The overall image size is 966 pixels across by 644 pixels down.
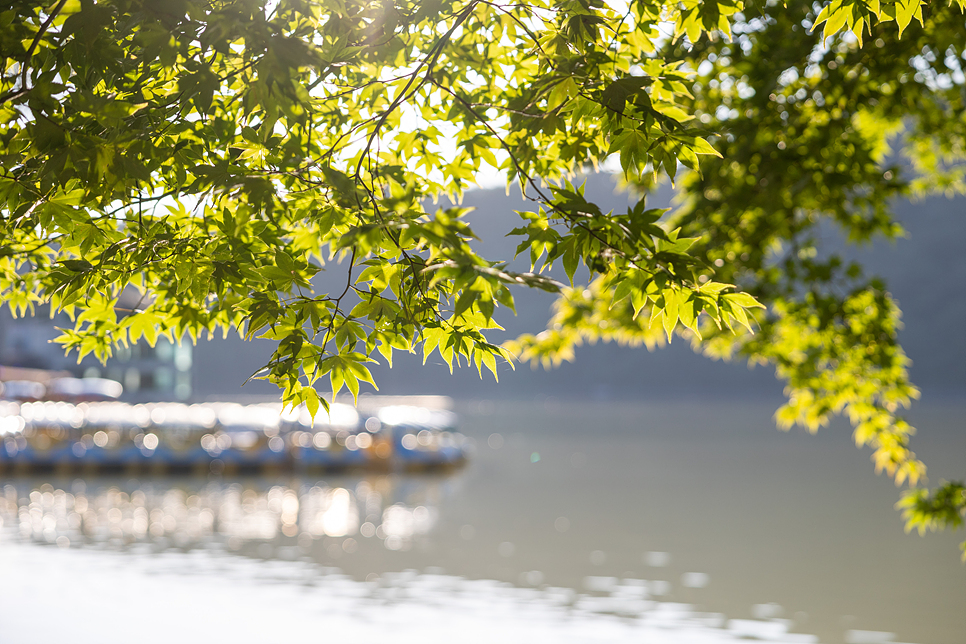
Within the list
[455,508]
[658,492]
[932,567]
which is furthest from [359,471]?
[932,567]

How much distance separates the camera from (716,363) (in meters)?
163

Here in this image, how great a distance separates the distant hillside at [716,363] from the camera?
155375 mm

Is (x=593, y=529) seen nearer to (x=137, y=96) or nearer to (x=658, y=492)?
(x=658, y=492)

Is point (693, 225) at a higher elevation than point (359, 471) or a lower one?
higher

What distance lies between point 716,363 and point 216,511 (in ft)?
494

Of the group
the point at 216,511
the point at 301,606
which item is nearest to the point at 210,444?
the point at 216,511

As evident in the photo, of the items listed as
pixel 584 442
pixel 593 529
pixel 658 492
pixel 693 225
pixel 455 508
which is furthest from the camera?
pixel 584 442

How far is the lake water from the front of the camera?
1247cm

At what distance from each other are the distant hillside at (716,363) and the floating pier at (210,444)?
110986mm

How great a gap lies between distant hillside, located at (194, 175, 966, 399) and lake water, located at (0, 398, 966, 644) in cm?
11773

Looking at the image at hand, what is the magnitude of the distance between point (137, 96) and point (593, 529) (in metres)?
21.7

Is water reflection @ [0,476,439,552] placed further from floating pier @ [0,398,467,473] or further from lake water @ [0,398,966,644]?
floating pier @ [0,398,467,473]

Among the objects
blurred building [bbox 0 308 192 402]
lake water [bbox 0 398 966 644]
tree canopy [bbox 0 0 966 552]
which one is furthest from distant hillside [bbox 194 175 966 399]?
tree canopy [bbox 0 0 966 552]

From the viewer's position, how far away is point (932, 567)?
1856cm
